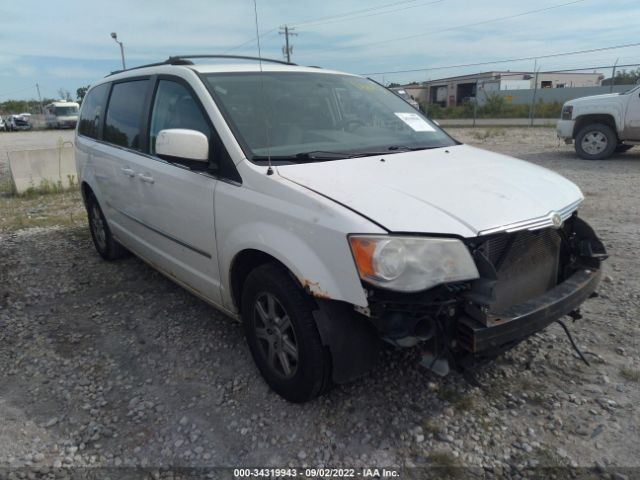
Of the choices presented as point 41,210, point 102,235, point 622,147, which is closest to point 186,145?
point 102,235

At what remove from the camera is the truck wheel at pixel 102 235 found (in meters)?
4.94

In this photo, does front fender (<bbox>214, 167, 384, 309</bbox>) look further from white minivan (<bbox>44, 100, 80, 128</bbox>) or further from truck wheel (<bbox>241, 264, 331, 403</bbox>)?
white minivan (<bbox>44, 100, 80, 128</bbox>)

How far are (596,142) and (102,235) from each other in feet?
33.3

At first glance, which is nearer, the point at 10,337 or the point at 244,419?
the point at 244,419

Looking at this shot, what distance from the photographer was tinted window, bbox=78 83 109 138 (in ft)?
15.6

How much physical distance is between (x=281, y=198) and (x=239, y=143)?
53 cm

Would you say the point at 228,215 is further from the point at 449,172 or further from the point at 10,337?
the point at 10,337

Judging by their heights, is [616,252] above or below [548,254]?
below

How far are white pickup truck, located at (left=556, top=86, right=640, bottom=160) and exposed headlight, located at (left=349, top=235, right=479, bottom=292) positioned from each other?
32.5 feet

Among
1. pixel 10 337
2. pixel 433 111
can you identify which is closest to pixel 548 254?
pixel 10 337

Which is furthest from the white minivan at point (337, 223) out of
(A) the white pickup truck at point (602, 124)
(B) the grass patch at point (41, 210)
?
(A) the white pickup truck at point (602, 124)

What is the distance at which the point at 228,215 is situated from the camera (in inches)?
107

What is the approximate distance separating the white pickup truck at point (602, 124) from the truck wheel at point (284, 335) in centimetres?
1006

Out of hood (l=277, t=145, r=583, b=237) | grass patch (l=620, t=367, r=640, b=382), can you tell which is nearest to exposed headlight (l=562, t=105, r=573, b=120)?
hood (l=277, t=145, r=583, b=237)
